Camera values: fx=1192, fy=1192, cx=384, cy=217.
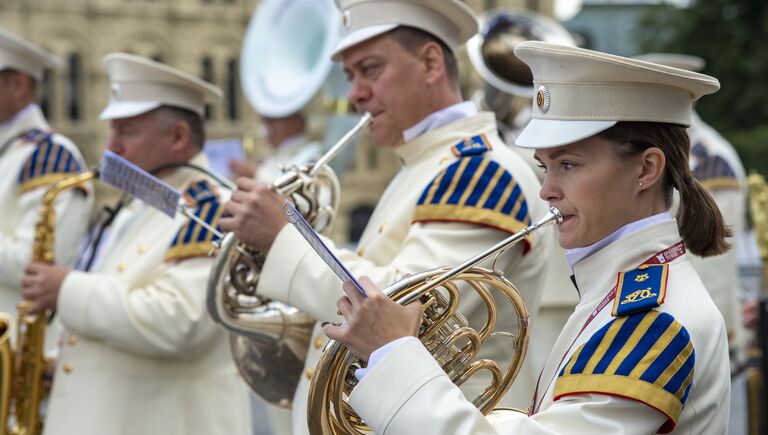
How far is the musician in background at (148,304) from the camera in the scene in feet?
14.7

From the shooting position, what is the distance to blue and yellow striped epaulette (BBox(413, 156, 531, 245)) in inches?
135

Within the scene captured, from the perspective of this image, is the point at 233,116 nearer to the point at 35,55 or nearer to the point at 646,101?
the point at 35,55

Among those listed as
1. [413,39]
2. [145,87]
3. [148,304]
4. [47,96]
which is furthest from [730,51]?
[413,39]

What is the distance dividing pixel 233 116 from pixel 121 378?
121 feet

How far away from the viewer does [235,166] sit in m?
8.18

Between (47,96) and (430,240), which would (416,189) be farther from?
(47,96)

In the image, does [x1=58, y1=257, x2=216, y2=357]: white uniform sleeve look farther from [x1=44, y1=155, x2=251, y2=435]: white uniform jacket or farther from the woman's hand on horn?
the woman's hand on horn

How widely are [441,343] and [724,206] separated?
354cm

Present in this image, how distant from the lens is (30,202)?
5.59 meters

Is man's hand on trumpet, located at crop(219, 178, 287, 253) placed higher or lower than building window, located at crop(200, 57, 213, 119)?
higher

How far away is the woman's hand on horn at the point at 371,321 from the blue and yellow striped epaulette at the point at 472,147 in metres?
1.27

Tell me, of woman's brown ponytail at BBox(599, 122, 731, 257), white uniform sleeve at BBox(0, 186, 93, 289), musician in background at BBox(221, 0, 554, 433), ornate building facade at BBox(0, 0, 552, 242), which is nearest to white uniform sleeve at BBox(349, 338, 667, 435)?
woman's brown ponytail at BBox(599, 122, 731, 257)

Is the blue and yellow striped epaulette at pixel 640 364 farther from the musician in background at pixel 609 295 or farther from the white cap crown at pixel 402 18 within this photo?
the white cap crown at pixel 402 18

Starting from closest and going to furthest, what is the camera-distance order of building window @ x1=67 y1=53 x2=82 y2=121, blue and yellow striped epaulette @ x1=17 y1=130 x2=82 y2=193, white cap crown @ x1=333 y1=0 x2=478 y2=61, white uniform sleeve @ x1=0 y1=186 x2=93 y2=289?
Answer: white cap crown @ x1=333 y1=0 x2=478 y2=61, white uniform sleeve @ x1=0 y1=186 x2=93 y2=289, blue and yellow striped epaulette @ x1=17 y1=130 x2=82 y2=193, building window @ x1=67 y1=53 x2=82 y2=121
